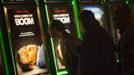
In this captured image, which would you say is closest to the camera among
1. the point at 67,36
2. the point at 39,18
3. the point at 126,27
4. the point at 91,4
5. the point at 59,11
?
the point at 126,27

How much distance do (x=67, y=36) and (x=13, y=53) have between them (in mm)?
749

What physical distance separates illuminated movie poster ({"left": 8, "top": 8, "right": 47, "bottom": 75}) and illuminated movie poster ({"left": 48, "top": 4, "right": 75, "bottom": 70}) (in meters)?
0.28

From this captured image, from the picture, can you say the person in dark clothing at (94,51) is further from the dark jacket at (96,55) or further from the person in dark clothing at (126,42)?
the person in dark clothing at (126,42)

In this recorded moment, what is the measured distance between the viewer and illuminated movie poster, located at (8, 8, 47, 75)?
4824 mm

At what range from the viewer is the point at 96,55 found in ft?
12.5

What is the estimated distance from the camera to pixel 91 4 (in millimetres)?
6332

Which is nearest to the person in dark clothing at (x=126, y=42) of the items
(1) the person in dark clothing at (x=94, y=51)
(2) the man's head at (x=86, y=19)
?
(1) the person in dark clothing at (x=94, y=51)

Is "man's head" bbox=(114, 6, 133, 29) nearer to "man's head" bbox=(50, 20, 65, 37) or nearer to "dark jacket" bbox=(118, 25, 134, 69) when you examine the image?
"dark jacket" bbox=(118, 25, 134, 69)

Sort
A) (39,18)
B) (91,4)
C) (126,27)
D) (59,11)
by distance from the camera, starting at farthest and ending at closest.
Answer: (91,4) → (59,11) → (39,18) → (126,27)

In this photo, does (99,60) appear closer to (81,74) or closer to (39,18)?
(81,74)

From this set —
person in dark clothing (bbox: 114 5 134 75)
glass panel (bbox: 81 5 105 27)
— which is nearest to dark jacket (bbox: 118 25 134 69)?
person in dark clothing (bbox: 114 5 134 75)

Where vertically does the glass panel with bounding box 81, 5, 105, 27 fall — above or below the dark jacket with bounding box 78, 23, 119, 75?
above

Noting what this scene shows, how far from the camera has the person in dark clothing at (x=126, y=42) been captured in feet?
14.0

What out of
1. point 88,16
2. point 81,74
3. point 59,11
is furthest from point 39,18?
point 81,74
